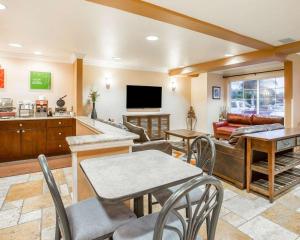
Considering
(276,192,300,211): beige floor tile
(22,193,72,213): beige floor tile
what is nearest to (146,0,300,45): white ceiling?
(276,192,300,211): beige floor tile

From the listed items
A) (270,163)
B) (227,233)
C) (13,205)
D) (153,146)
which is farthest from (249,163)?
(13,205)

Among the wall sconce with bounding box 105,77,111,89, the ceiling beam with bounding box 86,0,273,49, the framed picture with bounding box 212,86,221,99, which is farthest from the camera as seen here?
the framed picture with bounding box 212,86,221,99

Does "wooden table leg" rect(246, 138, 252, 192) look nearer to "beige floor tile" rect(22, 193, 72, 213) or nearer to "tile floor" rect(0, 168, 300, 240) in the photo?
"tile floor" rect(0, 168, 300, 240)

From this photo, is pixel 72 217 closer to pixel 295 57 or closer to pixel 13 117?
pixel 13 117

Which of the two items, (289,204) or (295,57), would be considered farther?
(295,57)

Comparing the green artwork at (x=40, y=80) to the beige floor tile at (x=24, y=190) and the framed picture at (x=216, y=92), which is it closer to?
the beige floor tile at (x=24, y=190)

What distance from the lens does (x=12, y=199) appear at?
254 centimetres

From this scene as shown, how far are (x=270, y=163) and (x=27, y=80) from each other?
5.19 metres

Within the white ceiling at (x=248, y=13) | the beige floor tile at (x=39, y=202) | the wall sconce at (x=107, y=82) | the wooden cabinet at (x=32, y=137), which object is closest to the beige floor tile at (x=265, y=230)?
the beige floor tile at (x=39, y=202)

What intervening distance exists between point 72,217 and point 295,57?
5.62 metres

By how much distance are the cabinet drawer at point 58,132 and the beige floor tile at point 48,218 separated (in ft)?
8.07

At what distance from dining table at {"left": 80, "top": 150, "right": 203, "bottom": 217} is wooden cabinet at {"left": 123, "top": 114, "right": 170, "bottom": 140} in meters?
4.28

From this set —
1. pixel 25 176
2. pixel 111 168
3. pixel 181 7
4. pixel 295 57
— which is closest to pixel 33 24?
pixel 181 7

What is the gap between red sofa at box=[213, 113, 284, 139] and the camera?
558cm
